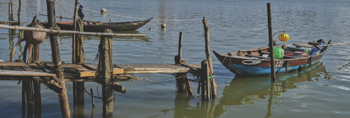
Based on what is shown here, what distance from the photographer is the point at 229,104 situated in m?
10.4

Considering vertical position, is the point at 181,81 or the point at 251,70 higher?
the point at 251,70

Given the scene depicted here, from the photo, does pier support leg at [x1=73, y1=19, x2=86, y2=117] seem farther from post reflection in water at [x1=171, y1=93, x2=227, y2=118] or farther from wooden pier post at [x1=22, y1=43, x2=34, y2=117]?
post reflection in water at [x1=171, y1=93, x2=227, y2=118]

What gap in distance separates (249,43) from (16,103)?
54.4 ft

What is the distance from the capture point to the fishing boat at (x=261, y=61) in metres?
12.3

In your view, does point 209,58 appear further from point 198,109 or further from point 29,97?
point 29,97

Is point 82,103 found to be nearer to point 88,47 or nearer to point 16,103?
point 16,103

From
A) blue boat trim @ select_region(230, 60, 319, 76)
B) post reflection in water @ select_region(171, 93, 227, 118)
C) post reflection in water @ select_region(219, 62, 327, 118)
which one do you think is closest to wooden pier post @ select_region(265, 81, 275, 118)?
post reflection in water @ select_region(219, 62, 327, 118)

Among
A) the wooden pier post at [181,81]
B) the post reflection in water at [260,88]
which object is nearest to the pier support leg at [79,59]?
the wooden pier post at [181,81]

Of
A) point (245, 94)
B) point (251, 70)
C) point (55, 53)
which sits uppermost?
point (55, 53)

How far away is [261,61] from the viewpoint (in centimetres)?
1252

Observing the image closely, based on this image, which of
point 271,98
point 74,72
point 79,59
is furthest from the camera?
point 271,98

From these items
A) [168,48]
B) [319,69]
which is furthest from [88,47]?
[319,69]

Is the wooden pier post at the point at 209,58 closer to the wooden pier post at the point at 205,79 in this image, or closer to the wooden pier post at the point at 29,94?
the wooden pier post at the point at 205,79

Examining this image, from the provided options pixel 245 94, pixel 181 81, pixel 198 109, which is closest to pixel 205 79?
pixel 198 109
